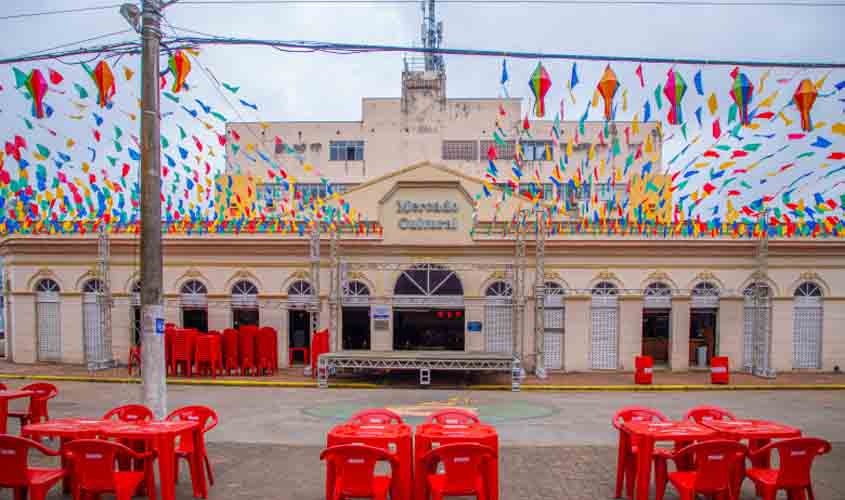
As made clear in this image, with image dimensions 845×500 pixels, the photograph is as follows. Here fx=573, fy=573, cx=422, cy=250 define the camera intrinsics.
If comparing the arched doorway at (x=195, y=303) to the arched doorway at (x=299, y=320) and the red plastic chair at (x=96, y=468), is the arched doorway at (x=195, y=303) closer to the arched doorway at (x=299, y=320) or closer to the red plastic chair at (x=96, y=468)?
the arched doorway at (x=299, y=320)

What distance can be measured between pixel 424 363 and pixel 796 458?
1045 cm

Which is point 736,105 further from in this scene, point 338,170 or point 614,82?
point 338,170

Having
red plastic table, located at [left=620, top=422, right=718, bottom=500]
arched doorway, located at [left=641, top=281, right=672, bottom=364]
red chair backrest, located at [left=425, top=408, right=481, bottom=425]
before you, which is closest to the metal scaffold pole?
arched doorway, located at [left=641, top=281, right=672, bottom=364]

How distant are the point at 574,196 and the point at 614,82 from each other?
2094 centimetres

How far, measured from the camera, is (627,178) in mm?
31266

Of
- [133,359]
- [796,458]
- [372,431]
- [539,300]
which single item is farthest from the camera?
[539,300]

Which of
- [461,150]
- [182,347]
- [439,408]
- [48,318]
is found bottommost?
[439,408]

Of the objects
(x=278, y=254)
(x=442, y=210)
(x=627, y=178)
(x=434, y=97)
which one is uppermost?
(x=434, y=97)

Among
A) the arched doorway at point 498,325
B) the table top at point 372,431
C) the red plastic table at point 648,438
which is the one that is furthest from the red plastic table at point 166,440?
the arched doorway at point 498,325

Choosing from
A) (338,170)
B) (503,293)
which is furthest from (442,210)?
(338,170)

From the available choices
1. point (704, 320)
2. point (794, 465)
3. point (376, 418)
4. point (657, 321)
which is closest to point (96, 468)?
A: point (376, 418)

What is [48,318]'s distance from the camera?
19719 mm

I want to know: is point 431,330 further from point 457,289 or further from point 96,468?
point 96,468

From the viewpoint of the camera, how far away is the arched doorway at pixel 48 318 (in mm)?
19656
